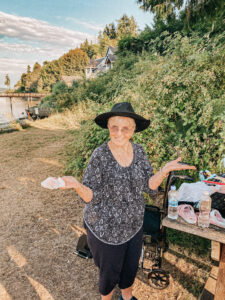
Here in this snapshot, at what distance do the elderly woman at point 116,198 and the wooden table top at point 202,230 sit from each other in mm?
290

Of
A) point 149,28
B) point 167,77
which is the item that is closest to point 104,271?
point 167,77

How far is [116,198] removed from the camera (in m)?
1.62

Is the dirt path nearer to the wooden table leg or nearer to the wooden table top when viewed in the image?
the wooden table leg

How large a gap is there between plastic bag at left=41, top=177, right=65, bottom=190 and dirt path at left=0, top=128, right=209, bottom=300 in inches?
73.3

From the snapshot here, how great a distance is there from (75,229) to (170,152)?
2.12 metres

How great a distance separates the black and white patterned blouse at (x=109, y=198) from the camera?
5.21ft

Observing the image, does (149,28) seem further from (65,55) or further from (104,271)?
(65,55)

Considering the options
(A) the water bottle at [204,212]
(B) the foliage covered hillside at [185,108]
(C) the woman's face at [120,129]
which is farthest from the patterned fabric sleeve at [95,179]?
(B) the foliage covered hillside at [185,108]

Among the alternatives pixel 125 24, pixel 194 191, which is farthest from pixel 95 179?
pixel 125 24

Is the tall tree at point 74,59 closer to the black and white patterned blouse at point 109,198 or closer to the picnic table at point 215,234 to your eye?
the black and white patterned blouse at point 109,198

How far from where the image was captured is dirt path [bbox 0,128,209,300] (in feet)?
7.85

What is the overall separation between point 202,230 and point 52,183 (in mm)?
1159

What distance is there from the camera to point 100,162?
1605 millimetres

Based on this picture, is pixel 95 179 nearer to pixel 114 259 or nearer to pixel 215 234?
pixel 114 259
